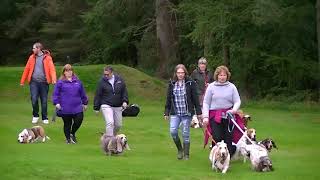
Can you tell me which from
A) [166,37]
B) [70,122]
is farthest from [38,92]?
[166,37]

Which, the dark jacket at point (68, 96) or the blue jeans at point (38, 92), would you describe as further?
the blue jeans at point (38, 92)

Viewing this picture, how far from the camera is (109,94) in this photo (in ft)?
46.9

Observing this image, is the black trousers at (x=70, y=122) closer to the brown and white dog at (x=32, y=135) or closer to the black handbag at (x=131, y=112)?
the brown and white dog at (x=32, y=135)

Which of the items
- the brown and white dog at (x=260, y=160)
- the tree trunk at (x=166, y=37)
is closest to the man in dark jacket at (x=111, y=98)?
the brown and white dog at (x=260, y=160)

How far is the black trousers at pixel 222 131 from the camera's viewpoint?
12055mm

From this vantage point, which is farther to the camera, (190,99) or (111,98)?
(111,98)

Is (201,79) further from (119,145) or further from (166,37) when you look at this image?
(166,37)

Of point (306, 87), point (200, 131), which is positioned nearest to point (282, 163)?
point (200, 131)

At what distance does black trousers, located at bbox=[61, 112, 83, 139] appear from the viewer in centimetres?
1506

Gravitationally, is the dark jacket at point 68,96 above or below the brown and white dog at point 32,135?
above

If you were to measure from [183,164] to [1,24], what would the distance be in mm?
51557

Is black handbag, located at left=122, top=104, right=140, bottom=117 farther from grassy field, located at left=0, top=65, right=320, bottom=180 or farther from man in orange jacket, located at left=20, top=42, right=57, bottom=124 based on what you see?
man in orange jacket, located at left=20, top=42, right=57, bottom=124

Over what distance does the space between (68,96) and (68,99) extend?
70 millimetres

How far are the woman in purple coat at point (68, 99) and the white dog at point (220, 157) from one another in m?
4.56
